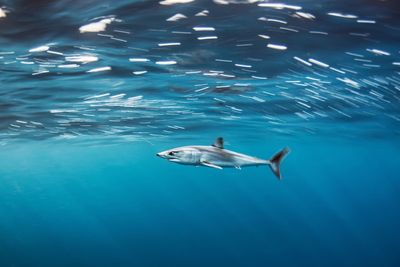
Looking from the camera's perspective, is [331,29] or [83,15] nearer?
[83,15]

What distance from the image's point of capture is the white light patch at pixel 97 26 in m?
9.74

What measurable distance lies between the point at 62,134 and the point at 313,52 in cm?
2490

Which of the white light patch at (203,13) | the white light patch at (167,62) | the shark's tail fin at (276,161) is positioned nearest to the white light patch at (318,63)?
the white light patch at (167,62)

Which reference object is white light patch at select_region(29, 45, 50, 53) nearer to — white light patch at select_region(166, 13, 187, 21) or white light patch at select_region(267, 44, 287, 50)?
white light patch at select_region(166, 13, 187, 21)

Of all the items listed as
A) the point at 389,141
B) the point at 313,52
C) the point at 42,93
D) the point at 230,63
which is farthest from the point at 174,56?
the point at 389,141

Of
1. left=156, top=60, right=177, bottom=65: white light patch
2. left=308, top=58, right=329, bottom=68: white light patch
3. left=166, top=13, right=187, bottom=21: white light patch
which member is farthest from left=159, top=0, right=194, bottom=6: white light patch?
left=308, top=58, right=329, bottom=68: white light patch

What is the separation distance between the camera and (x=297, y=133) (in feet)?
108

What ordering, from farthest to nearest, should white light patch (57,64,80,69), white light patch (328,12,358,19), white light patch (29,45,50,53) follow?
white light patch (57,64,80,69) → white light patch (29,45,50,53) → white light patch (328,12,358,19)

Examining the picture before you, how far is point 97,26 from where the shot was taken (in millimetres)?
10117

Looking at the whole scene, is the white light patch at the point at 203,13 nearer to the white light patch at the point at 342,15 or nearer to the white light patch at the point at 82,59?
the white light patch at the point at 342,15

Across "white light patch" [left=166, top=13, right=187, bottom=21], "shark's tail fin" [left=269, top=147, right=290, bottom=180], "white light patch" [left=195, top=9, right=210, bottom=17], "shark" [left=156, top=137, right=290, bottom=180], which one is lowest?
"shark's tail fin" [left=269, top=147, right=290, bottom=180]

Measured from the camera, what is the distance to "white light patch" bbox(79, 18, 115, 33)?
9.74m

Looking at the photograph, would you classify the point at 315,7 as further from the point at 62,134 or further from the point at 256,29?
the point at 62,134

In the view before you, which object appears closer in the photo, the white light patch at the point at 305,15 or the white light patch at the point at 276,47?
the white light patch at the point at 305,15
